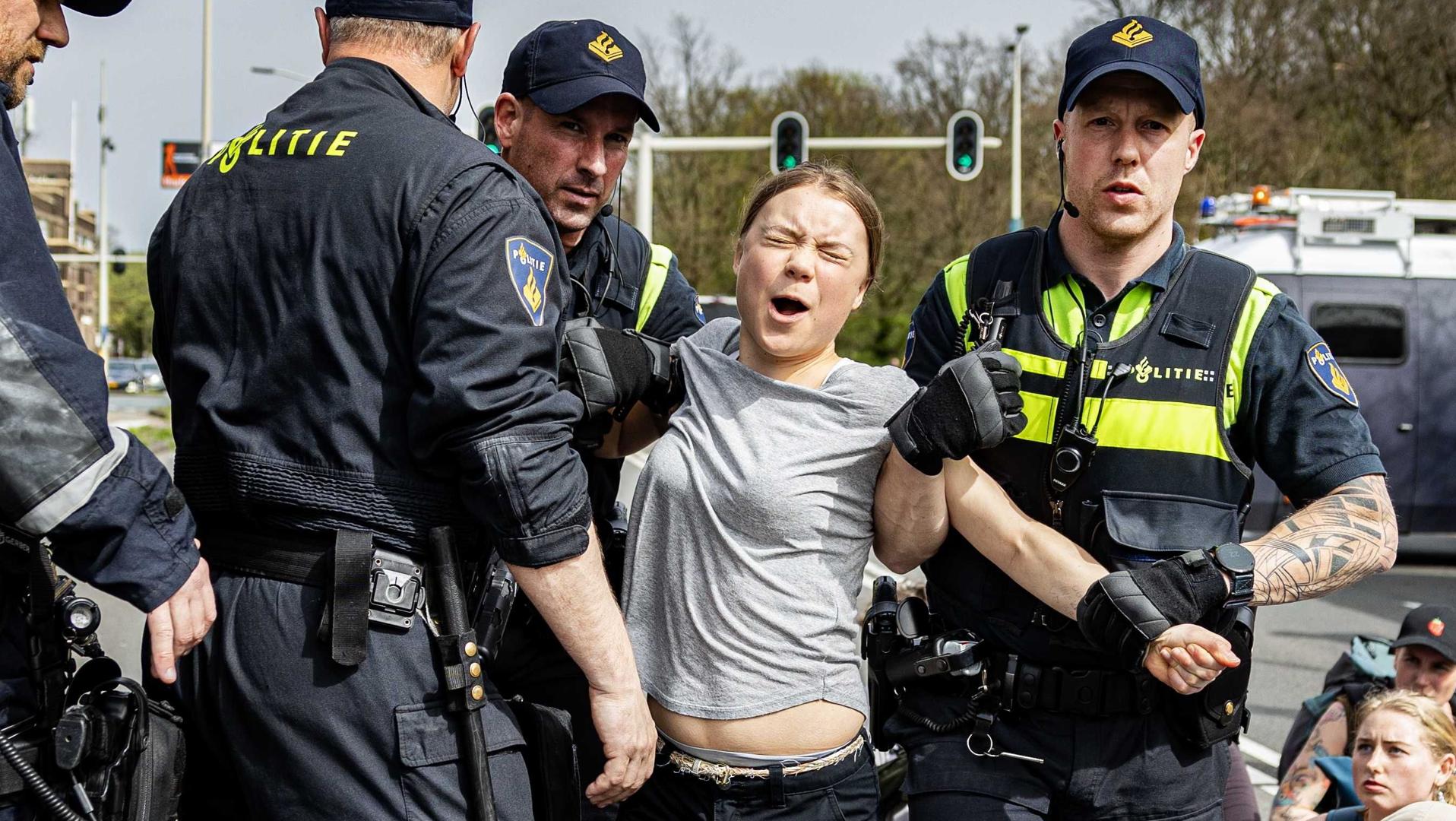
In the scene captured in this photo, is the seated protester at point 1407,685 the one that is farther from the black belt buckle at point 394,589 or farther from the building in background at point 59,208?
the building in background at point 59,208

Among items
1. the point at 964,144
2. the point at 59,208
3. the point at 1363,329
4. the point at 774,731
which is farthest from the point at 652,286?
the point at 59,208

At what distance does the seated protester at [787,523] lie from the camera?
261cm

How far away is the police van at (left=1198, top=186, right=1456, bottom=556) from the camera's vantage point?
1255cm

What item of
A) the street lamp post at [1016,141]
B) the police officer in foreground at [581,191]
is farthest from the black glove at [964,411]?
the street lamp post at [1016,141]

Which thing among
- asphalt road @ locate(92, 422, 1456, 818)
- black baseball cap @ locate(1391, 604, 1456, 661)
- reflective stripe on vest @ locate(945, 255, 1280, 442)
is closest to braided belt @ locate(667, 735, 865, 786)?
reflective stripe on vest @ locate(945, 255, 1280, 442)

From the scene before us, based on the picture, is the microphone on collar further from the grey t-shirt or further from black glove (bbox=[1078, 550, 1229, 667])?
black glove (bbox=[1078, 550, 1229, 667])

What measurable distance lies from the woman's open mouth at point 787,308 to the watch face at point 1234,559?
3.03 feet

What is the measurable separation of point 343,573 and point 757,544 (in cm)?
77

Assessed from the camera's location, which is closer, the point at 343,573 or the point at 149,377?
the point at 343,573

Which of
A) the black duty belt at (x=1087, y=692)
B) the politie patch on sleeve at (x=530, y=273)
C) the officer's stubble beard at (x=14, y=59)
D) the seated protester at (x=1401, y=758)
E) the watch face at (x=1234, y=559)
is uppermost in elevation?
the officer's stubble beard at (x=14, y=59)

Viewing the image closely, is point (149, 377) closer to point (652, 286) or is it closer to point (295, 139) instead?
point (652, 286)

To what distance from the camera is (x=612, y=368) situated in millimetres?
2814

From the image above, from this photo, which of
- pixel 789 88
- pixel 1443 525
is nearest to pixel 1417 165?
pixel 1443 525

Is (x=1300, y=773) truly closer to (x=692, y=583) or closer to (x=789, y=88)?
(x=692, y=583)
